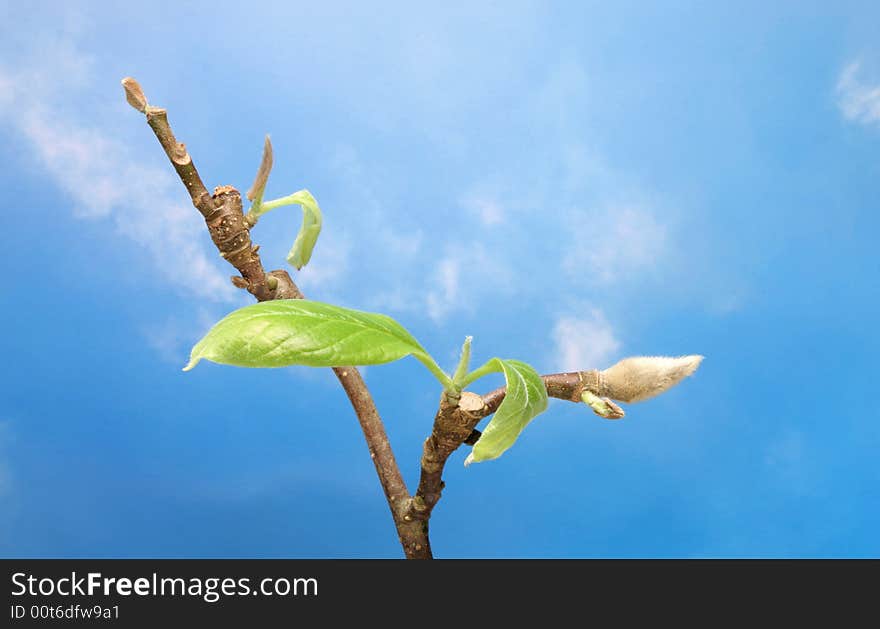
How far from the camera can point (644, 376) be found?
86 cm

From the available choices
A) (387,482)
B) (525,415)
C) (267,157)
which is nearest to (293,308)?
(525,415)

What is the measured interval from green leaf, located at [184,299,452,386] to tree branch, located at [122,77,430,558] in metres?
0.39

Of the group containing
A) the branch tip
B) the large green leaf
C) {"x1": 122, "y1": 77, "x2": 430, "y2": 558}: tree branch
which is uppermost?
the branch tip

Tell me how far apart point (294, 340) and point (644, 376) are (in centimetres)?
40

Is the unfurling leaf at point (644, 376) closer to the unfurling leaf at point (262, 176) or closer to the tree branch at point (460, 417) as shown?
the tree branch at point (460, 417)

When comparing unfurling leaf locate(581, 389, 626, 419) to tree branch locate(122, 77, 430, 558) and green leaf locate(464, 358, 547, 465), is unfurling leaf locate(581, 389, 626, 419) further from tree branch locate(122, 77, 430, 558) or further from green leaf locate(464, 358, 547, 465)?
tree branch locate(122, 77, 430, 558)

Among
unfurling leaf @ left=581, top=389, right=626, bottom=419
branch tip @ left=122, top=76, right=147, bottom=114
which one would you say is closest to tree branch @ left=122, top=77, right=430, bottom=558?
branch tip @ left=122, top=76, right=147, bottom=114

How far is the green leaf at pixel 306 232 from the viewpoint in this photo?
1133 millimetres

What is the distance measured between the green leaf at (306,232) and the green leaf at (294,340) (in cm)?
44

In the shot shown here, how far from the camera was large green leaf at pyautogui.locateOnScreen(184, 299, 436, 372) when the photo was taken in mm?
646

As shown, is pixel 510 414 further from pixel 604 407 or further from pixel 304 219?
pixel 304 219

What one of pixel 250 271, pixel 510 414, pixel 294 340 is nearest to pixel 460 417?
pixel 510 414
